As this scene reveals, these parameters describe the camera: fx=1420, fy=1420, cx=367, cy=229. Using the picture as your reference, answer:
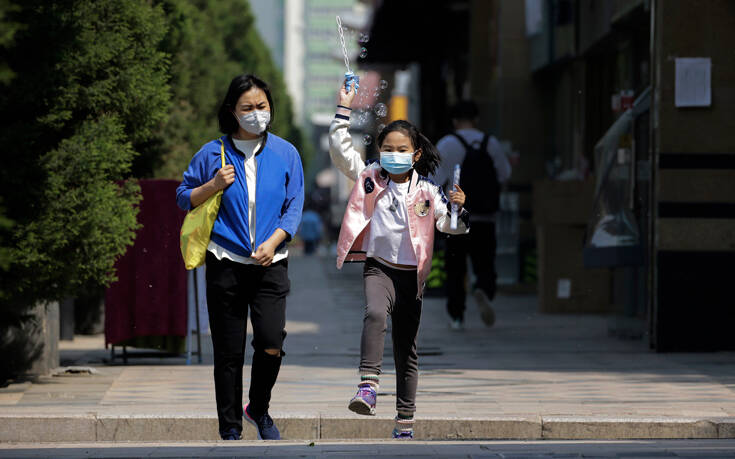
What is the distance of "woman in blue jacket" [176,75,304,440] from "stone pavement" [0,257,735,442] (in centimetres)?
62

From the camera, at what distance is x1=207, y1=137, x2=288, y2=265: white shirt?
266 inches

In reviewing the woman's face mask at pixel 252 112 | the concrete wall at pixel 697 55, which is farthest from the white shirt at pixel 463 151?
the woman's face mask at pixel 252 112

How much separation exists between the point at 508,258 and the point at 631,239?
6.25m

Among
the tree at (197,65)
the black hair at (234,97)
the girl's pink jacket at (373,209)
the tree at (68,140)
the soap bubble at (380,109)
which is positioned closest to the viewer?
the black hair at (234,97)

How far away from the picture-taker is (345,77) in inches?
279

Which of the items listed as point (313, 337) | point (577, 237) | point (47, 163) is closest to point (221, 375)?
point (47, 163)

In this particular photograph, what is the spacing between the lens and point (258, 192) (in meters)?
6.81

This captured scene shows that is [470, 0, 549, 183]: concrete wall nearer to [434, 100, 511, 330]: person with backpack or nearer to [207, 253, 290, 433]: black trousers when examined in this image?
[434, 100, 511, 330]: person with backpack

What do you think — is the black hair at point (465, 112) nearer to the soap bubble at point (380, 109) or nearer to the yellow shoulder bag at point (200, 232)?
the soap bubble at point (380, 109)

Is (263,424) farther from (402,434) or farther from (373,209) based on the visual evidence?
(373,209)

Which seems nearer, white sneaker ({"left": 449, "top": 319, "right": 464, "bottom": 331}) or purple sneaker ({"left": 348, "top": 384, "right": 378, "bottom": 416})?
purple sneaker ({"left": 348, "top": 384, "right": 378, "bottom": 416})

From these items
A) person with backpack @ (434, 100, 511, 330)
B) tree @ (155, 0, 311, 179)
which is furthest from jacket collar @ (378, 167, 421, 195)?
person with backpack @ (434, 100, 511, 330)

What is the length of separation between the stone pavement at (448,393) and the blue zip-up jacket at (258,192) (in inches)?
46.2

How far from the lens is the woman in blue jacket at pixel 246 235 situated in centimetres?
676
